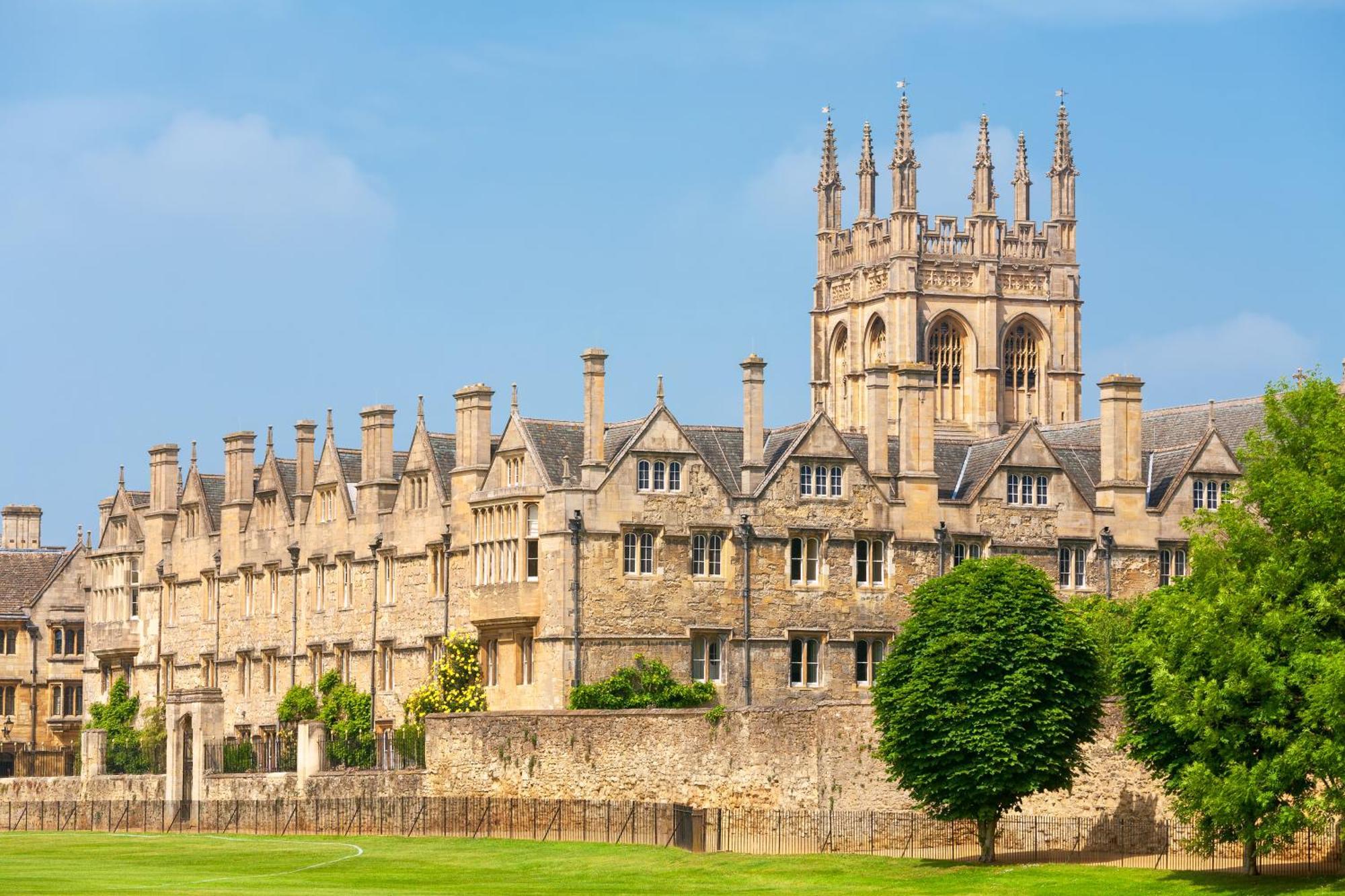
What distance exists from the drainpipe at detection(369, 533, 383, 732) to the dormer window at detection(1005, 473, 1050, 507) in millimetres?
20465

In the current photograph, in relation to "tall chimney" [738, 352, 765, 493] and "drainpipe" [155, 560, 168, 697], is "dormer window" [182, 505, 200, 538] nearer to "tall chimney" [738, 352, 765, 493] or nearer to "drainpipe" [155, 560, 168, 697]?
"drainpipe" [155, 560, 168, 697]

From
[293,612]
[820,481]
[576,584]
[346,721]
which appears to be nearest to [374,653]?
[346,721]

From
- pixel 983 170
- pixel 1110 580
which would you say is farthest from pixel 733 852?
pixel 983 170

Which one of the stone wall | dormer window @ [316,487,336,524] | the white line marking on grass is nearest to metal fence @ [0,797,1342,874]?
the white line marking on grass

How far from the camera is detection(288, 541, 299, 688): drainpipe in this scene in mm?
104125

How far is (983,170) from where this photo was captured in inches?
5595

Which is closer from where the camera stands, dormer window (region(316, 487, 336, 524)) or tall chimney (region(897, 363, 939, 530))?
tall chimney (region(897, 363, 939, 530))

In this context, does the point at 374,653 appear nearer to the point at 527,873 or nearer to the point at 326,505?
the point at 326,505

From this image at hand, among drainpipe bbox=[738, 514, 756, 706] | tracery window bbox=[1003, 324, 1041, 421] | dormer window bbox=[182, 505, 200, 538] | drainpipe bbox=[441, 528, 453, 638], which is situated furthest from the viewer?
tracery window bbox=[1003, 324, 1041, 421]

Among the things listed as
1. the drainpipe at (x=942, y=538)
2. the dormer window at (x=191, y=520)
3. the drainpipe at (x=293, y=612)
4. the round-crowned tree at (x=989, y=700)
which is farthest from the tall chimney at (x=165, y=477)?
the round-crowned tree at (x=989, y=700)

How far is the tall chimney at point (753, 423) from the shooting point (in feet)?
294

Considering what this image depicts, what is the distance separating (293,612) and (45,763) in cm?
2025

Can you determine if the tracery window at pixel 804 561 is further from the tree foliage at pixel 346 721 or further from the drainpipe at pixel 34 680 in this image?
the drainpipe at pixel 34 680

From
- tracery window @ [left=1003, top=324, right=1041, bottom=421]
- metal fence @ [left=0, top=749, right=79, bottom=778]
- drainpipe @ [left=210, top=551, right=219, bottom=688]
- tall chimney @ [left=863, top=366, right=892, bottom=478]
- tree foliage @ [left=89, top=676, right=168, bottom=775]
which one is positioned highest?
tracery window @ [left=1003, top=324, right=1041, bottom=421]
